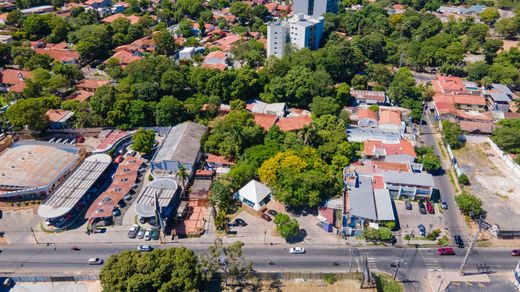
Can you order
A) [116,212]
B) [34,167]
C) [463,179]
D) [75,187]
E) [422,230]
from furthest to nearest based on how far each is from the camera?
[463,179], [34,167], [75,187], [116,212], [422,230]

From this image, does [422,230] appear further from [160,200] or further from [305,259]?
[160,200]

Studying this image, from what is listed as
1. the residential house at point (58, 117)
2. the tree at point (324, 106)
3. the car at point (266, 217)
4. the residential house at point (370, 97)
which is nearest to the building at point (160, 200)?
the car at point (266, 217)

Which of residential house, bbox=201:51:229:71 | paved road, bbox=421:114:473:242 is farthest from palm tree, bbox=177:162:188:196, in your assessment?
residential house, bbox=201:51:229:71

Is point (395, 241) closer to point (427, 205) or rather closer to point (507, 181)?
point (427, 205)

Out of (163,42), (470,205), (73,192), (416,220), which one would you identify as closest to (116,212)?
(73,192)

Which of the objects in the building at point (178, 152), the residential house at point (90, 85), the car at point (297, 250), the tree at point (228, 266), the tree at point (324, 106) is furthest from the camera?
the residential house at point (90, 85)

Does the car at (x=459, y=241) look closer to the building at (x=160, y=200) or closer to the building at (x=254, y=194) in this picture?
the building at (x=254, y=194)
